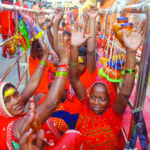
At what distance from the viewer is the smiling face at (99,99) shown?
1.25 meters

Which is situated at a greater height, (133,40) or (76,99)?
(133,40)

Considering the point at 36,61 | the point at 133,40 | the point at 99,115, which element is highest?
the point at 133,40

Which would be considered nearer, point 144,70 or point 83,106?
point 144,70

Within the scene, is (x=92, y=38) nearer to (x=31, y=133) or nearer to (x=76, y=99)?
(x=76, y=99)

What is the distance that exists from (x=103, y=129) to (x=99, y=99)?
0.23m

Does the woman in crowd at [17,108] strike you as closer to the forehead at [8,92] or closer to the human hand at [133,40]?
the forehead at [8,92]

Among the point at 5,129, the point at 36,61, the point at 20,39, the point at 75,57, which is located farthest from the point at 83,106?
the point at 20,39

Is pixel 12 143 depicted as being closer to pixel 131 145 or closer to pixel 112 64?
pixel 131 145

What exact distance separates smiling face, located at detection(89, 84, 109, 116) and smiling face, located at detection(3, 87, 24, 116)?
55 cm

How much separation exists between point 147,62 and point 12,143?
86cm

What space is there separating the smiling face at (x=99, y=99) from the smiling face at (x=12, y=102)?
0.55 meters

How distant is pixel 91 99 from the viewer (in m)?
1.29

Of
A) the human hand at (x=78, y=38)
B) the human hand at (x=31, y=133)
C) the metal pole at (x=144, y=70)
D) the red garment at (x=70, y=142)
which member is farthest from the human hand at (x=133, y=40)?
the red garment at (x=70, y=142)

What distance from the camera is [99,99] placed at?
1264 mm
